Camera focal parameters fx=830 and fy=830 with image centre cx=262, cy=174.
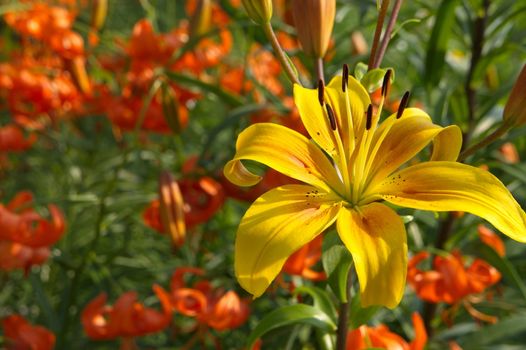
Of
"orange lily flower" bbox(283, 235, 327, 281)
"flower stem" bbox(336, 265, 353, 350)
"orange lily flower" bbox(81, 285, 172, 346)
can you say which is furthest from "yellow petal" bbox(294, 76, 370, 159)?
"orange lily flower" bbox(81, 285, 172, 346)

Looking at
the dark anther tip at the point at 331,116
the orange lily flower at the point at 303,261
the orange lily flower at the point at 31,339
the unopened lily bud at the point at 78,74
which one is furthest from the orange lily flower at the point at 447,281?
the unopened lily bud at the point at 78,74

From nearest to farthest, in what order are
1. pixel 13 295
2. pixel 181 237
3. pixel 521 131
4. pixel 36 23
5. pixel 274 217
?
pixel 274 217, pixel 521 131, pixel 181 237, pixel 36 23, pixel 13 295

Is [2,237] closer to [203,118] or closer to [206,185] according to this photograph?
[206,185]

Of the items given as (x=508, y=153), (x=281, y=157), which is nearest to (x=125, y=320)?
(x=281, y=157)

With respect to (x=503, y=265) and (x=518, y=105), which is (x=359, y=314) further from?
(x=503, y=265)

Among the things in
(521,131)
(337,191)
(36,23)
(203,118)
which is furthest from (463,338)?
(36,23)
